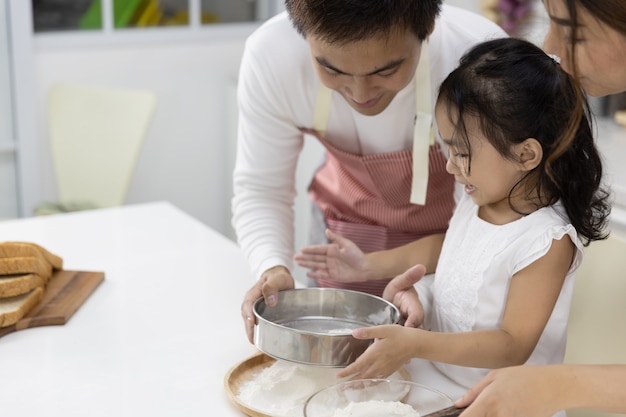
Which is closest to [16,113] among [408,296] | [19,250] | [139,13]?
[139,13]

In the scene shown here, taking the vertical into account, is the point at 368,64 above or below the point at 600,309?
above

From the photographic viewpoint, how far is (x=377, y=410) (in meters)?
1.11

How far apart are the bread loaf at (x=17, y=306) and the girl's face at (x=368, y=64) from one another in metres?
0.63

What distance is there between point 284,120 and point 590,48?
2.41ft

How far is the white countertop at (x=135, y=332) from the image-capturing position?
1.25 meters

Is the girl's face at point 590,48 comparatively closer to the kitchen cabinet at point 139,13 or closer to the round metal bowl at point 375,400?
Answer: the round metal bowl at point 375,400

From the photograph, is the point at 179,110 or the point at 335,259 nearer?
the point at 335,259

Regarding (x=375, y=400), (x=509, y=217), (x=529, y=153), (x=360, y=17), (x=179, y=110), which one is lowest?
(x=179, y=110)

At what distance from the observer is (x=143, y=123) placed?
3.17 m

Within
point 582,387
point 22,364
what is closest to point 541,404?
point 582,387

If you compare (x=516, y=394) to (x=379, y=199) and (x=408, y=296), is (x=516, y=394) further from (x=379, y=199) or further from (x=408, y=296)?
(x=379, y=199)

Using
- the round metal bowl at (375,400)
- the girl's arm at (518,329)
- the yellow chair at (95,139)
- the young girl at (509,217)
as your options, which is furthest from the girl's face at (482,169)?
the yellow chair at (95,139)

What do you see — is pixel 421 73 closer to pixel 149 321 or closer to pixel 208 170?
pixel 149 321

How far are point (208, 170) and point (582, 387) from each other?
9.55ft
